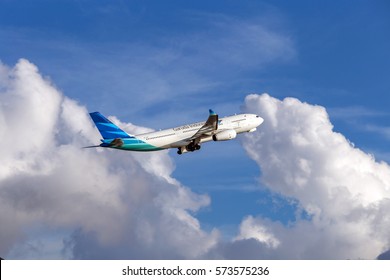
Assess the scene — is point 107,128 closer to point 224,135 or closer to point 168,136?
point 168,136

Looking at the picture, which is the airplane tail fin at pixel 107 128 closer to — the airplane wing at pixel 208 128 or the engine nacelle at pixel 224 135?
the airplane wing at pixel 208 128

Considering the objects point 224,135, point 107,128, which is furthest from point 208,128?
point 107,128

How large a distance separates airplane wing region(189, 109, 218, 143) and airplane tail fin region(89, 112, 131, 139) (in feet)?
58.7

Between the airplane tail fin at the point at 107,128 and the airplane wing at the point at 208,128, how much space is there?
17903mm

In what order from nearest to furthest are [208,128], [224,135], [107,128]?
[107,128]
[208,128]
[224,135]

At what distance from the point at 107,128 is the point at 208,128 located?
26.5m

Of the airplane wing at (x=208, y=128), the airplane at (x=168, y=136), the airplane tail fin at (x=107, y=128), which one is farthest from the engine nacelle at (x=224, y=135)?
the airplane tail fin at (x=107, y=128)

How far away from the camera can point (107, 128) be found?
636ft

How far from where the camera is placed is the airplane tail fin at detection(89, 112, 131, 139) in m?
192

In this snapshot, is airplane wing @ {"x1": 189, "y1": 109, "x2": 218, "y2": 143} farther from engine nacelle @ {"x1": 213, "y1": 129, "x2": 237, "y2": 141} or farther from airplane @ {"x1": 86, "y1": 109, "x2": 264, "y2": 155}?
engine nacelle @ {"x1": 213, "y1": 129, "x2": 237, "y2": 141}

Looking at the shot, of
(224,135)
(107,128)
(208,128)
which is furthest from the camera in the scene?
(224,135)
